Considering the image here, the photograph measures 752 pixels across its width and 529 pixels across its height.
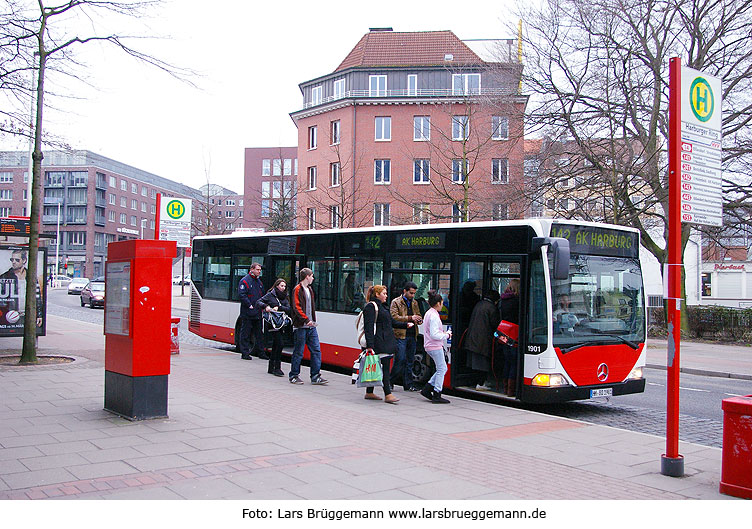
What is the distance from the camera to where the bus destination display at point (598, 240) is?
32.7ft

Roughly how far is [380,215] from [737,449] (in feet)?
143

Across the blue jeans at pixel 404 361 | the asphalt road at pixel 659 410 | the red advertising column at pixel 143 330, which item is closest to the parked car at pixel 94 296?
the blue jeans at pixel 404 361

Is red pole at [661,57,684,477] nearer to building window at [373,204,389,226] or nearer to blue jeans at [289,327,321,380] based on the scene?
blue jeans at [289,327,321,380]

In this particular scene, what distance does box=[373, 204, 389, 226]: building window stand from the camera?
48.0 m

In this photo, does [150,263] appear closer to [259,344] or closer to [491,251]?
[491,251]

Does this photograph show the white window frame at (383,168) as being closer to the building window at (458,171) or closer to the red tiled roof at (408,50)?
the red tiled roof at (408,50)

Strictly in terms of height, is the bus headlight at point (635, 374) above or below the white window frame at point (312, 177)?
below

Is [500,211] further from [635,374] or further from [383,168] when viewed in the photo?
[383,168]

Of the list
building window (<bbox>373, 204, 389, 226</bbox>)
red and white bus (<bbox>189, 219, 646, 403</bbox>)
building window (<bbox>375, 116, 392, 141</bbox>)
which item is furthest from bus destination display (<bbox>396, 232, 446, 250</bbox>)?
building window (<bbox>375, 116, 392, 141</bbox>)

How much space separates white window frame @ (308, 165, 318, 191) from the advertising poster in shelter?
124 ft

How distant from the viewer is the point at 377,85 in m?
51.2

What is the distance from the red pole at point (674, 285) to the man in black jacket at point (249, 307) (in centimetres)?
977

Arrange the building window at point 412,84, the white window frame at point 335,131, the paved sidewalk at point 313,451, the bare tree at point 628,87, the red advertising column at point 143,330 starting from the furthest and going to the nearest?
the white window frame at point 335,131 < the building window at point 412,84 < the bare tree at point 628,87 < the red advertising column at point 143,330 < the paved sidewalk at point 313,451

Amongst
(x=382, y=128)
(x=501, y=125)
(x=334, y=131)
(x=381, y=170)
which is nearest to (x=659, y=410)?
(x=501, y=125)
